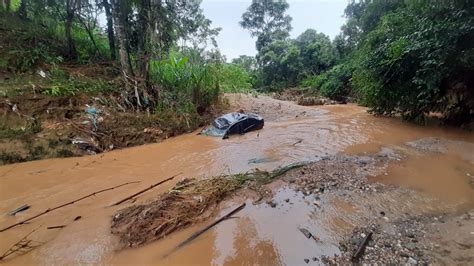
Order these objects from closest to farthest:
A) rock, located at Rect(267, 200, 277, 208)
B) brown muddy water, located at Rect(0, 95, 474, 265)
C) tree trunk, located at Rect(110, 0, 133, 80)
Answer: brown muddy water, located at Rect(0, 95, 474, 265) → rock, located at Rect(267, 200, 277, 208) → tree trunk, located at Rect(110, 0, 133, 80)

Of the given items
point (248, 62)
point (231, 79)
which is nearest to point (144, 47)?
point (231, 79)

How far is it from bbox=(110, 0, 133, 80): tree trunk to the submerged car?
2446mm

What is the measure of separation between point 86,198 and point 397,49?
279 inches

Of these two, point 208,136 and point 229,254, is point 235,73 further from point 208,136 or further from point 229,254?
point 229,254

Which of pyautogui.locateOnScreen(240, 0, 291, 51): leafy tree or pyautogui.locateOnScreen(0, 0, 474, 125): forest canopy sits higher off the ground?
pyautogui.locateOnScreen(240, 0, 291, 51): leafy tree

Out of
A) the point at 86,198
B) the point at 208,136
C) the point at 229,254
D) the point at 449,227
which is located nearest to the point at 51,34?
the point at 208,136

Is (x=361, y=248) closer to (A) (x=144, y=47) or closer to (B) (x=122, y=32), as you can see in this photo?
(A) (x=144, y=47)

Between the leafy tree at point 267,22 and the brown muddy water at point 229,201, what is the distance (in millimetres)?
20130

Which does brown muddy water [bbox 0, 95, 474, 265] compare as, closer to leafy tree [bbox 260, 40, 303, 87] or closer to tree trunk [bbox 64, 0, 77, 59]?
tree trunk [bbox 64, 0, 77, 59]

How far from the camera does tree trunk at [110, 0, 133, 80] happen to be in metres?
6.98

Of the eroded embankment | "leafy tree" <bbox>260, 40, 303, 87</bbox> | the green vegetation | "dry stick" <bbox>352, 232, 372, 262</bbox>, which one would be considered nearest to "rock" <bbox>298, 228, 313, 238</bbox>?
the eroded embankment

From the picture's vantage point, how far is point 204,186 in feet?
11.3

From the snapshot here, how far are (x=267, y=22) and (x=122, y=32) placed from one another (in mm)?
20618

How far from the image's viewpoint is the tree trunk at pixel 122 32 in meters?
6.98
